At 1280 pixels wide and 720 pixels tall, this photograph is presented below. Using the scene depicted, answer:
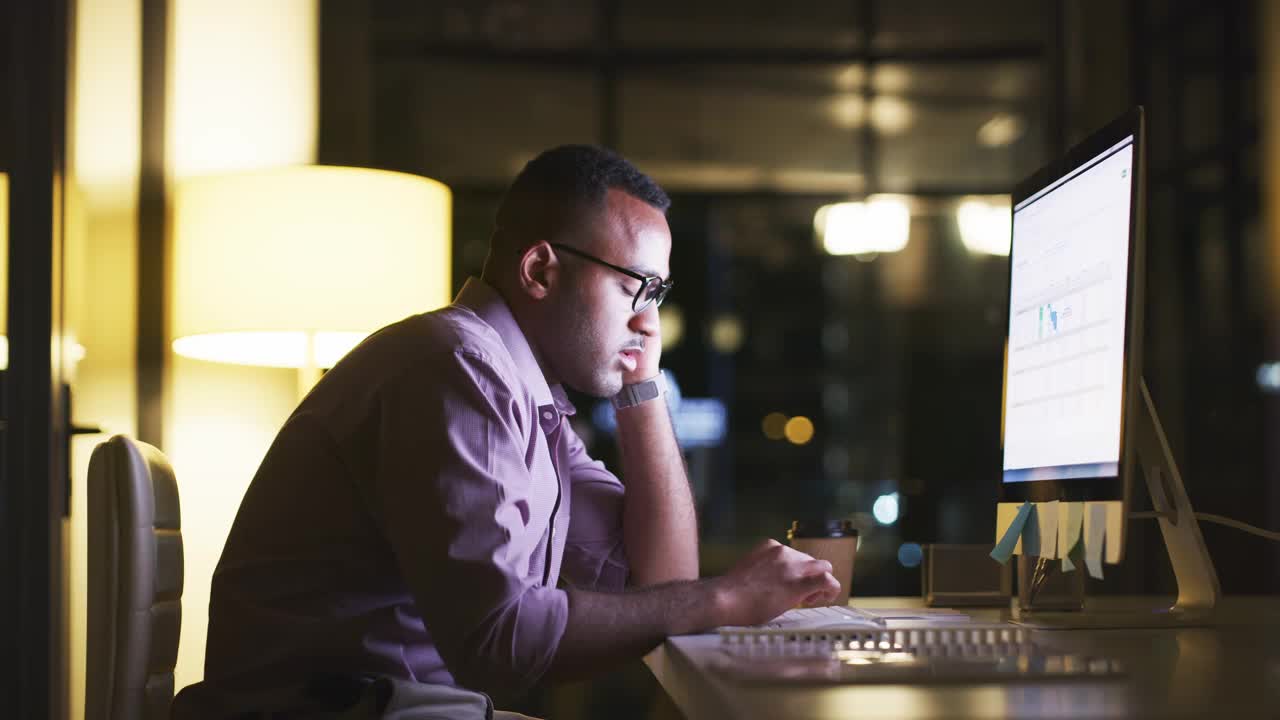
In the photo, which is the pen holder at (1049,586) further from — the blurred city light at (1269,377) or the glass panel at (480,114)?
the glass panel at (480,114)

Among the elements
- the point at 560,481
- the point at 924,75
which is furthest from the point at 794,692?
the point at 924,75

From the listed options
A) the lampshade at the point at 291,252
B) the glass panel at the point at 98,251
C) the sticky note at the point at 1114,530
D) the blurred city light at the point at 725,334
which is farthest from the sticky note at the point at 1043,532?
the blurred city light at the point at 725,334

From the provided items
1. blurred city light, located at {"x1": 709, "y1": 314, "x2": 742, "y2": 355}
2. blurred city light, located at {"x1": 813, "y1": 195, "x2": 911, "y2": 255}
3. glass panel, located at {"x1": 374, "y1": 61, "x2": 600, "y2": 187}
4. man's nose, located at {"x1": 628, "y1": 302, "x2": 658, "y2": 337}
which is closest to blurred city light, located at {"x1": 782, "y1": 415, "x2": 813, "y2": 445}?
blurred city light, located at {"x1": 709, "y1": 314, "x2": 742, "y2": 355}

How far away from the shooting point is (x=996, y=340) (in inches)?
285

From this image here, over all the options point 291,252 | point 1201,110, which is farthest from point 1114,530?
point 1201,110

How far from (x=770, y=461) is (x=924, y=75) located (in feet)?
8.10

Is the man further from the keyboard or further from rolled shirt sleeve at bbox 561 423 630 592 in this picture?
rolled shirt sleeve at bbox 561 423 630 592

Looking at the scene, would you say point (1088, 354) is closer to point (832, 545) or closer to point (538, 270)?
point (832, 545)

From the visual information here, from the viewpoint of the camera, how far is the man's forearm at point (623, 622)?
1.26m

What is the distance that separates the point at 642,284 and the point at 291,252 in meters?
1.00

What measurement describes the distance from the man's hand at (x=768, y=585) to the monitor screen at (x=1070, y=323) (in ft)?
1.07

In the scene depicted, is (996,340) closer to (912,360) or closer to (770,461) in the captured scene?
(912,360)

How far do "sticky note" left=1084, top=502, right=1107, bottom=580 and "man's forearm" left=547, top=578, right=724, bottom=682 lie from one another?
16.1 inches

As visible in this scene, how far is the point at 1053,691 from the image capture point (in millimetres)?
918
